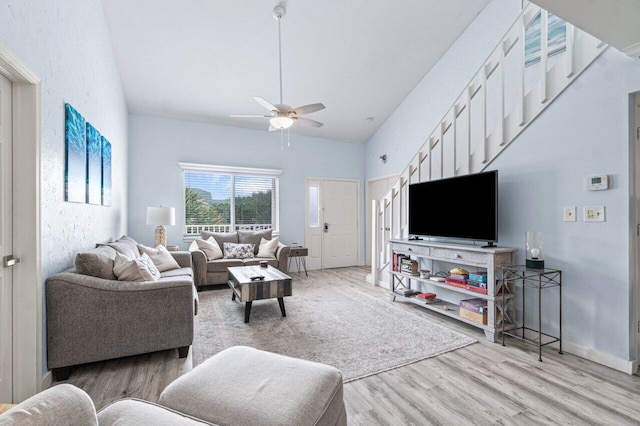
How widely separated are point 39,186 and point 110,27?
9.38ft

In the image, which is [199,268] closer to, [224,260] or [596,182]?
[224,260]

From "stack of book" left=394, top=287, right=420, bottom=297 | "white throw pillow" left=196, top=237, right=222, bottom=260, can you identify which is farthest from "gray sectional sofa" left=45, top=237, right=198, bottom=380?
"stack of book" left=394, top=287, right=420, bottom=297

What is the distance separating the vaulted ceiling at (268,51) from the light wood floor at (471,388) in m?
3.72

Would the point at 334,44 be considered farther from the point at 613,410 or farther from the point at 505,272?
the point at 613,410

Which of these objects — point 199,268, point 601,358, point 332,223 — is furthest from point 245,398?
point 332,223

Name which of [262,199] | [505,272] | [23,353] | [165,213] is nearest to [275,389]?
[23,353]

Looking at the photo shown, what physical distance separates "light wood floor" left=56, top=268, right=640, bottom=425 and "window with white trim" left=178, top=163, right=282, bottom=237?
3.43 metres

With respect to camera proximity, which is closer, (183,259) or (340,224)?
(183,259)

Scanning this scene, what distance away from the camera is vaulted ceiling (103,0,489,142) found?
12.1 ft

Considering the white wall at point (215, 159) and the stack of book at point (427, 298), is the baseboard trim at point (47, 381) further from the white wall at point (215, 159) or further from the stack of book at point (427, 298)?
the stack of book at point (427, 298)

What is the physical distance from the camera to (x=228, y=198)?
5.93m

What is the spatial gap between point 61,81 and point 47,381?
7.15ft

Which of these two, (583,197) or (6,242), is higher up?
(583,197)

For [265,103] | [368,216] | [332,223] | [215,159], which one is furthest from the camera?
[368,216]
